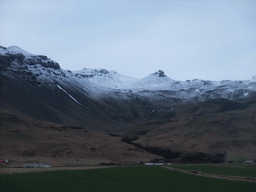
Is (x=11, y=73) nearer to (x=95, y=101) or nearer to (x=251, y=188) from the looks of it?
(x=95, y=101)

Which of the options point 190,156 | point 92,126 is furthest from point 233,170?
point 92,126

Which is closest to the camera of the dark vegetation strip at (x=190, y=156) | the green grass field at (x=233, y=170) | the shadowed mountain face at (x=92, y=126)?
the green grass field at (x=233, y=170)

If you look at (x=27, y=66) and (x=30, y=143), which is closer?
(x=30, y=143)

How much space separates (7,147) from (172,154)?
42.8 metres

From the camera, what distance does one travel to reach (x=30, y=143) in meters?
85.8

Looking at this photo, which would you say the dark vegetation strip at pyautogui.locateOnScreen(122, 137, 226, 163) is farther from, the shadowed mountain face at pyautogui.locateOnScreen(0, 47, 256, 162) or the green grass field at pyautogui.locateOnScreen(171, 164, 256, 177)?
the green grass field at pyautogui.locateOnScreen(171, 164, 256, 177)

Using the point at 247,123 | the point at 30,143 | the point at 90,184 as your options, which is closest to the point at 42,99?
the point at 30,143

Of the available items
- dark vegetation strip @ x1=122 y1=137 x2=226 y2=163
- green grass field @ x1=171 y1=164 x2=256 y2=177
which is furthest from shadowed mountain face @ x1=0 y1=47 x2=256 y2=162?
green grass field @ x1=171 y1=164 x2=256 y2=177

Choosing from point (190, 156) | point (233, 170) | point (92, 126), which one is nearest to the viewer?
point (233, 170)

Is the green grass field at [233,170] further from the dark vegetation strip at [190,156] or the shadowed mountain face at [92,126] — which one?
the shadowed mountain face at [92,126]

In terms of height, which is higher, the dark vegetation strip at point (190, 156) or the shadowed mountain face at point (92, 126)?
the shadowed mountain face at point (92, 126)

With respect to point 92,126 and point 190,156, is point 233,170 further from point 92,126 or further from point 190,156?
point 92,126

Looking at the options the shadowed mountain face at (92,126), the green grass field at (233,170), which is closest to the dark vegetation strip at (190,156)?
the shadowed mountain face at (92,126)

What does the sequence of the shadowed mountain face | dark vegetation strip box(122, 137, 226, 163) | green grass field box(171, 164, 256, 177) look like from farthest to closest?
1. dark vegetation strip box(122, 137, 226, 163)
2. the shadowed mountain face
3. green grass field box(171, 164, 256, 177)
